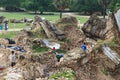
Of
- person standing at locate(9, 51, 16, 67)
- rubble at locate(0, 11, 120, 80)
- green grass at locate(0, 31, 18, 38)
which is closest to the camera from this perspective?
rubble at locate(0, 11, 120, 80)

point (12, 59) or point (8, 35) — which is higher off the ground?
point (12, 59)

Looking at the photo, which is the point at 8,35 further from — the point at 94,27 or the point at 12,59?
the point at 12,59

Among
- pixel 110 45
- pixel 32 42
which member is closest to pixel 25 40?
pixel 32 42

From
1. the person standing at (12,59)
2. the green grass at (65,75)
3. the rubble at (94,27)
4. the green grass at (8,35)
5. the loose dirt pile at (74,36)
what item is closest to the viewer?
the green grass at (65,75)

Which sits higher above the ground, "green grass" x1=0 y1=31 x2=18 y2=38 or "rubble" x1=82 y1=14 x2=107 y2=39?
"rubble" x1=82 y1=14 x2=107 y2=39

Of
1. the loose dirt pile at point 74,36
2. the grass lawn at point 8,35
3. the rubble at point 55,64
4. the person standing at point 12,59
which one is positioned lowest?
the grass lawn at point 8,35

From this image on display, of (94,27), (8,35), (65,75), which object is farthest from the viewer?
(8,35)

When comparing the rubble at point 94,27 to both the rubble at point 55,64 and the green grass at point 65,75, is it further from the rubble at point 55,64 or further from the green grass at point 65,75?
the green grass at point 65,75

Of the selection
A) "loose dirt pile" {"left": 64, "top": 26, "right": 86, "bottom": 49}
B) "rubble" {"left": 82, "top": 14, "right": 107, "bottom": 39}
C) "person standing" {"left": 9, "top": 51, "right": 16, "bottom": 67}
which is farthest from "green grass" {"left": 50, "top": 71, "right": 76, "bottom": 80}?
"rubble" {"left": 82, "top": 14, "right": 107, "bottom": 39}

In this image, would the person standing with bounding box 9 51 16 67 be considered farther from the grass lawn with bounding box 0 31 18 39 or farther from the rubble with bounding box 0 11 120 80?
the grass lawn with bounding box 0 31 18 39

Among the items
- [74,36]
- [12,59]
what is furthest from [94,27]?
[12,59]

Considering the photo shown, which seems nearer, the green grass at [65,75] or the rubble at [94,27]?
the green grass at [65,75]

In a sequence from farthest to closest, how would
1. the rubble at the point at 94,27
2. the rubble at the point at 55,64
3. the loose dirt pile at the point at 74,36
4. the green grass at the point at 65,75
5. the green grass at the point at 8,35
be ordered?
the green grass at the point at 8,35 < the rubble at the point at 94,27 < the loose dirt pile at the point at 74,36 < the rubble at the point at 55,64 < the green grass at the point at 65,75

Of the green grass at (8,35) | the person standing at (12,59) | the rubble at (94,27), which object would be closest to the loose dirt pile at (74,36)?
the rubble at (94,27)
